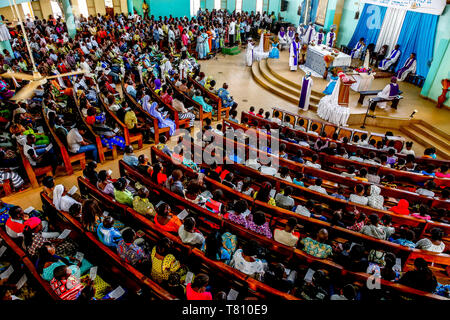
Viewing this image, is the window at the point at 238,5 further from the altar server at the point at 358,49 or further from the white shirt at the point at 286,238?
the white shirt at the point at 286,238

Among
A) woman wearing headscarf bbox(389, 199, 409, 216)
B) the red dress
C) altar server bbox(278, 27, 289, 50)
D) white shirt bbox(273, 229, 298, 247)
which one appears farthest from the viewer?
altar server bbox(278, 27, 289, 50)

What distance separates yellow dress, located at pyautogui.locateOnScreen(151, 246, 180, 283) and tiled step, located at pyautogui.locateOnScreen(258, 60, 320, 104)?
769cm

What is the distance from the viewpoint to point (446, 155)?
6988 millimetres

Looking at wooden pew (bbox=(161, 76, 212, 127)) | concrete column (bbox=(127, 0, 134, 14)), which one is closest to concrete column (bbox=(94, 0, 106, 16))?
concrete column (bbox=(127, 0, 134, 14))

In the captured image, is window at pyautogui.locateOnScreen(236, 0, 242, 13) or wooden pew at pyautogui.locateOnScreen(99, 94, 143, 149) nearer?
wooden pew at pyautogui.locateOnScreen(99, 94, 143, 149)

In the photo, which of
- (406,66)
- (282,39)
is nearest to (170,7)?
(282,39)

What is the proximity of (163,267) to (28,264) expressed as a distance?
1470 millimetres

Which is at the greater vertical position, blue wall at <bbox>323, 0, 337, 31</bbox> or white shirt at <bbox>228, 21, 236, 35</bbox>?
blue wall at <bbox>323, 0, 337, 31</bbox>

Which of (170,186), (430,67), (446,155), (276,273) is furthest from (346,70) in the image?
(276,273)

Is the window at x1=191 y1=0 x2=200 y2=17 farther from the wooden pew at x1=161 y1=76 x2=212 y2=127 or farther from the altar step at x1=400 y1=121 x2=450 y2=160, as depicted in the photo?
the altar step at x1=400 y1=121 x2=450 y2=160

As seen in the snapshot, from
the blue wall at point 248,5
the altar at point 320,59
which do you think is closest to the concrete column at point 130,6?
the blue wall at point 248,5

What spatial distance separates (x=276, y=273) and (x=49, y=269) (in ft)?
7.82

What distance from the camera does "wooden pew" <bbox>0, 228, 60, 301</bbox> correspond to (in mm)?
2906
